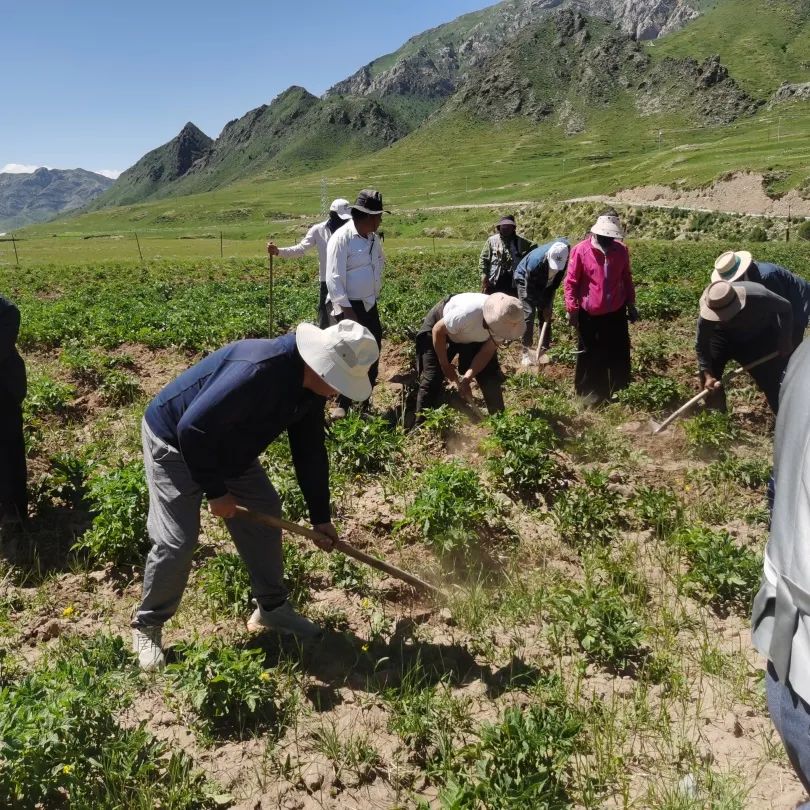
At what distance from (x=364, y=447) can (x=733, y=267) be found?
3.59 metres

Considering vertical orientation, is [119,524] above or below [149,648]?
above

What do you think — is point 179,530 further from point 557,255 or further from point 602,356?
point 557,255

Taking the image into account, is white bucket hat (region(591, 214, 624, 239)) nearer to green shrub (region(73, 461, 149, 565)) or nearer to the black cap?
the black cap

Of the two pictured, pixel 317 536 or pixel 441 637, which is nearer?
pixel 317 536

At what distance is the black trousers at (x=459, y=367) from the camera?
21.0 feet

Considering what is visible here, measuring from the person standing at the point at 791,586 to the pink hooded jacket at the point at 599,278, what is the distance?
479 cm

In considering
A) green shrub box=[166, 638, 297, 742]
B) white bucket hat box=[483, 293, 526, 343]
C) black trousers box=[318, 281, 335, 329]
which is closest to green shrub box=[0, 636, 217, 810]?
green shrub box=[166, 638, 297, 742]

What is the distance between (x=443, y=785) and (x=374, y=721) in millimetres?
495

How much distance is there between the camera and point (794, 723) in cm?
178

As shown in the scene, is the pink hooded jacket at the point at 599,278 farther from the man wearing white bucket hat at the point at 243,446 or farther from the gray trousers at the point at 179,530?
the gray trousers at the point at 179,530

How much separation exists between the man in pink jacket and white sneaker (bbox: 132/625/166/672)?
16.4 feet

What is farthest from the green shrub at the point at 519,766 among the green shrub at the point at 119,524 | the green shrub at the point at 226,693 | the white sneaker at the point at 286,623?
the green shrub at the point at 119,524

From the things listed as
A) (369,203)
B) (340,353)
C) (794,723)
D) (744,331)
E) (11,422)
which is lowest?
(794,723)

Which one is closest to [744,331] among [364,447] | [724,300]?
[724,300]
